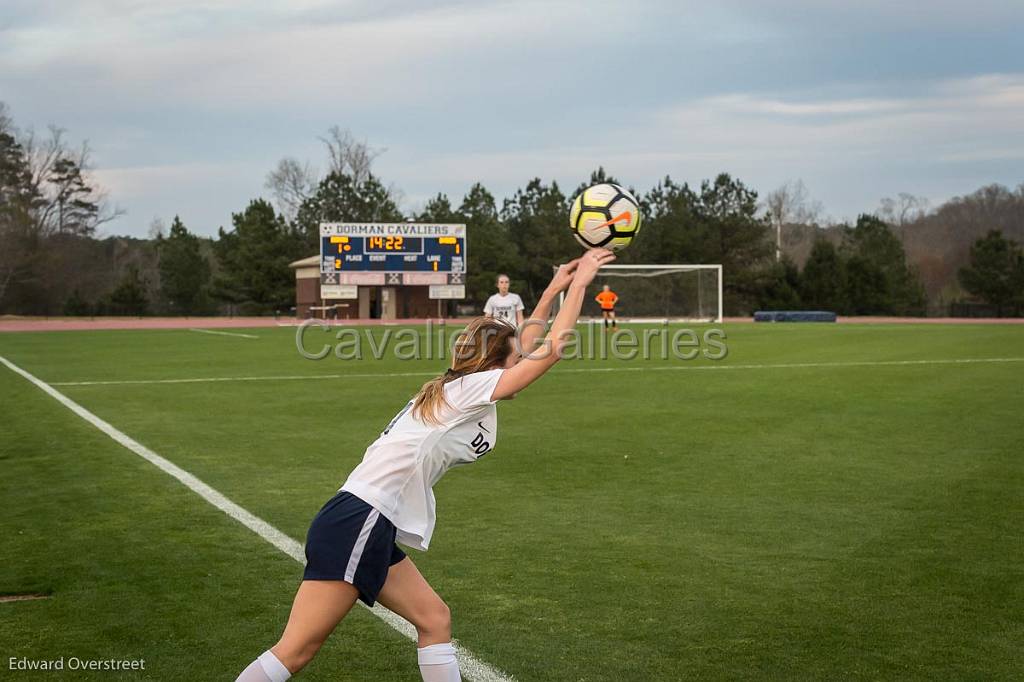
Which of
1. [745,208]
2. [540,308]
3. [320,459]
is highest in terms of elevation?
[745,208]

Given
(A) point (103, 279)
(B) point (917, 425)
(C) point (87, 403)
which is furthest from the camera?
(A) point (103, 279)

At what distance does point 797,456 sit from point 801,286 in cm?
6337

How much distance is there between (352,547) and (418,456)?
39 cm

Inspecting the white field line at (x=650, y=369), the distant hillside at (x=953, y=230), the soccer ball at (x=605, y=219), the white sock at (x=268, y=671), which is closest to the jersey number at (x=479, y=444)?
the white sock at (x=268, y=671)

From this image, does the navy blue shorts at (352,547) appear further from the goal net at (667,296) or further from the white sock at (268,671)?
the goal net at (667,296)

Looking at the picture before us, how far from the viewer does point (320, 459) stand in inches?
441

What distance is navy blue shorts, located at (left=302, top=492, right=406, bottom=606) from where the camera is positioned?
365cm

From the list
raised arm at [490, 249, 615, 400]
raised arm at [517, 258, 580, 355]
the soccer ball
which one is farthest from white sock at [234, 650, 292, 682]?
the soccer ball

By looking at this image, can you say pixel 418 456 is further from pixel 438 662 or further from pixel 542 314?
pixel 542 314

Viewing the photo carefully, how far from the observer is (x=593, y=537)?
7.61 m

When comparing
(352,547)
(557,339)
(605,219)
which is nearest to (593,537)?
(605,219)

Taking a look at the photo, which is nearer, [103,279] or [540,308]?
[540,308]

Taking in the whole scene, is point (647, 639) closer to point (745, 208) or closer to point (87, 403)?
point (87, 403)

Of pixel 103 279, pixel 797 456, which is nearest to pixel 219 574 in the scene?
pixel 797 456
